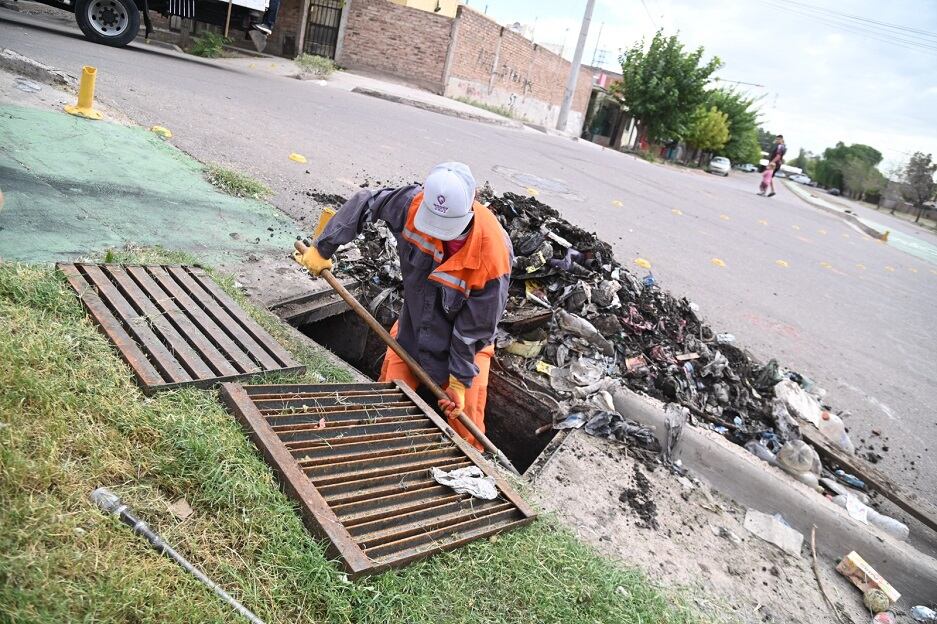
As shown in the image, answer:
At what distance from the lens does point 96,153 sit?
444 centimetres

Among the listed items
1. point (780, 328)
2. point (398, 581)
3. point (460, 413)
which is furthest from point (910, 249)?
point (398, 581)

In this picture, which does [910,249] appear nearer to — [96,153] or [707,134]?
[96,153]

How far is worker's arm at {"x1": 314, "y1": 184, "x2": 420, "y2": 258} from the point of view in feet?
10.6

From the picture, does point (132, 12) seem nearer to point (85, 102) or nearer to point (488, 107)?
point (85, 102)

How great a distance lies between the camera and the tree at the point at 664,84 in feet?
96.3

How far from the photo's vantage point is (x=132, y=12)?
9.69 meters

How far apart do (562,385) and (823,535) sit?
1.59 m

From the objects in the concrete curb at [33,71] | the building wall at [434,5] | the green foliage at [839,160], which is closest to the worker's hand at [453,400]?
the concrete curb at [33,71]

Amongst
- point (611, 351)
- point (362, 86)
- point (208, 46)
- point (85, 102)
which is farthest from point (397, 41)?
point (611, 351)

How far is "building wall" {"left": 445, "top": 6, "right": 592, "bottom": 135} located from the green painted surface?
1687cm

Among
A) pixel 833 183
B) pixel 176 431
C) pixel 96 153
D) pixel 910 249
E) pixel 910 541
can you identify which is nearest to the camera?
pixel 176 431

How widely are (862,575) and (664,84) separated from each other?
101 ft

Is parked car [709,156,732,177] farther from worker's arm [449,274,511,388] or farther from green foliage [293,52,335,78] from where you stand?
worker's arm [449,274,511,388]

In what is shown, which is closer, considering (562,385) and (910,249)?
(562,385)
